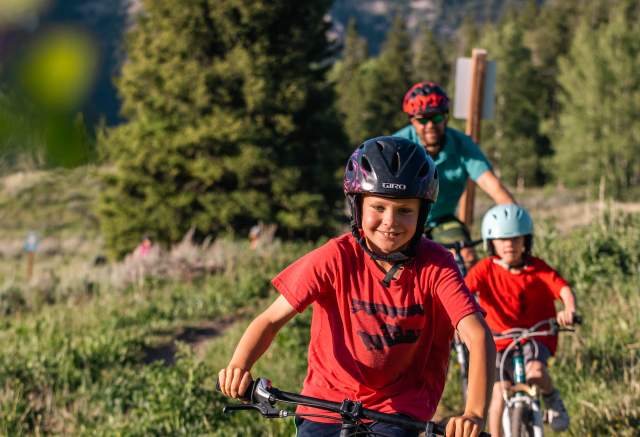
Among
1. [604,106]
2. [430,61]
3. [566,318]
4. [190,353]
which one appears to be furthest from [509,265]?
[430,61]

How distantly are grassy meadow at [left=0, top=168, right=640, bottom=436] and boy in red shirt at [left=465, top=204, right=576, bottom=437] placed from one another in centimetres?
79

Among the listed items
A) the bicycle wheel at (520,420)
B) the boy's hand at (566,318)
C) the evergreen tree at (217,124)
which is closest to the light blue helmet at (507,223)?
the boy's hand at (566,318)

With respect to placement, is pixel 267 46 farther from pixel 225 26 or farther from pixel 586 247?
pixel 586 247

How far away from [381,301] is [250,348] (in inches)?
22.4

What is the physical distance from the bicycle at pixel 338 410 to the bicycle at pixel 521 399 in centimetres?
200

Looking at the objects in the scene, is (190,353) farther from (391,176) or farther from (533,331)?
(391,176)

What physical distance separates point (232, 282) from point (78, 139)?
371 inches

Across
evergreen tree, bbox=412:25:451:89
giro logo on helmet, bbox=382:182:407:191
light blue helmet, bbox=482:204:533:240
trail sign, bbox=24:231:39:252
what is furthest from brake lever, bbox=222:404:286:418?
evergreen tree, bbox=412:25:451:89

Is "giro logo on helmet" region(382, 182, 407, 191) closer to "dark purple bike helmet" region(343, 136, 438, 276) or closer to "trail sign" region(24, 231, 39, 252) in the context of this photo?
"dark purple bike helmet" region(343, 136, 438, 276)

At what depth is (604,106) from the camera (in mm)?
43969

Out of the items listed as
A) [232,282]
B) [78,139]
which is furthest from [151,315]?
[78,139]

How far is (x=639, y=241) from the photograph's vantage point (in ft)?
29.7

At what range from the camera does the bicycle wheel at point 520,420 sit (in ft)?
15.4

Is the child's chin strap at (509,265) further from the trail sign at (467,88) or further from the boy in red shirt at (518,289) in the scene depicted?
the trail sign at (467,88)
